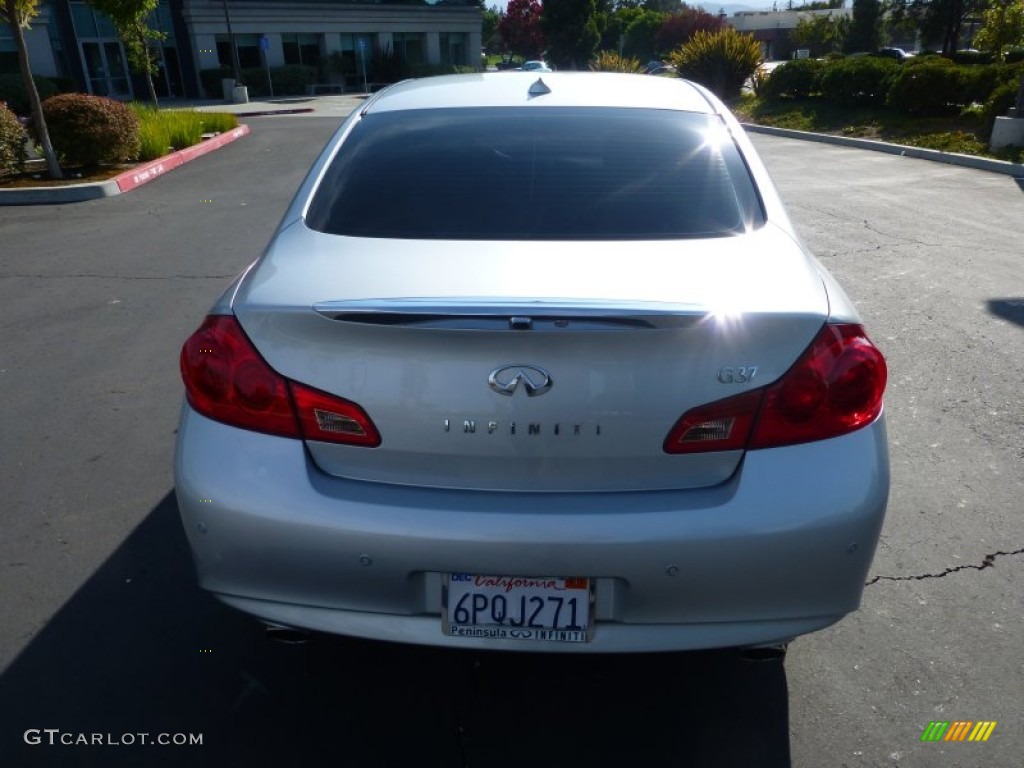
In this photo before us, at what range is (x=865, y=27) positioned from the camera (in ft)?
211

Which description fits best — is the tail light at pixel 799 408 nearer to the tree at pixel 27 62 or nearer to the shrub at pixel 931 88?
the tree at pixel 27 62

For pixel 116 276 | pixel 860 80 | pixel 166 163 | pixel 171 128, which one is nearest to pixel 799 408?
pixel 116 276

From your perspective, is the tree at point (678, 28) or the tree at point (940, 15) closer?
the tree at point (940, 15)

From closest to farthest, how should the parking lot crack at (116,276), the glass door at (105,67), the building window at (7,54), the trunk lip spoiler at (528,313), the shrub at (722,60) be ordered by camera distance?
the trunk lip spoiler at (528,313)
the parking lot crack at (116,276)
the shrub at (722,60)
the building window at (7,54)
the glass door at (105,67)

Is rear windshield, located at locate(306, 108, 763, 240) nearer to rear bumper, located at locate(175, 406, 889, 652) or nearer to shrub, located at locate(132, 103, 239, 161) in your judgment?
rear bumper, located at locate(175, 406, 889, 652)

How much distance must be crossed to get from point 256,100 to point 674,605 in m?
41.4

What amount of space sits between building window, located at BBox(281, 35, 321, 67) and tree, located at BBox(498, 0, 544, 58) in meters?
27.1

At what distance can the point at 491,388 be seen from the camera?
6.59ft

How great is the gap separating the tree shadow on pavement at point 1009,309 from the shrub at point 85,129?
474 inches

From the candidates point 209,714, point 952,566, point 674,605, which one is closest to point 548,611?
point 674,605

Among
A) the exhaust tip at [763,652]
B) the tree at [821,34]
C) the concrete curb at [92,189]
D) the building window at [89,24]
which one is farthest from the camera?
the tree at [821,34]

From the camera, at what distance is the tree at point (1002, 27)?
18.0 metres

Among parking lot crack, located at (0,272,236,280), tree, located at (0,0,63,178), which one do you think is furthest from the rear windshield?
tree, located at (0,0,63,178)

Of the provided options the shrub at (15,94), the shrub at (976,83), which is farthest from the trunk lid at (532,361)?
the shrub at (15,94)
